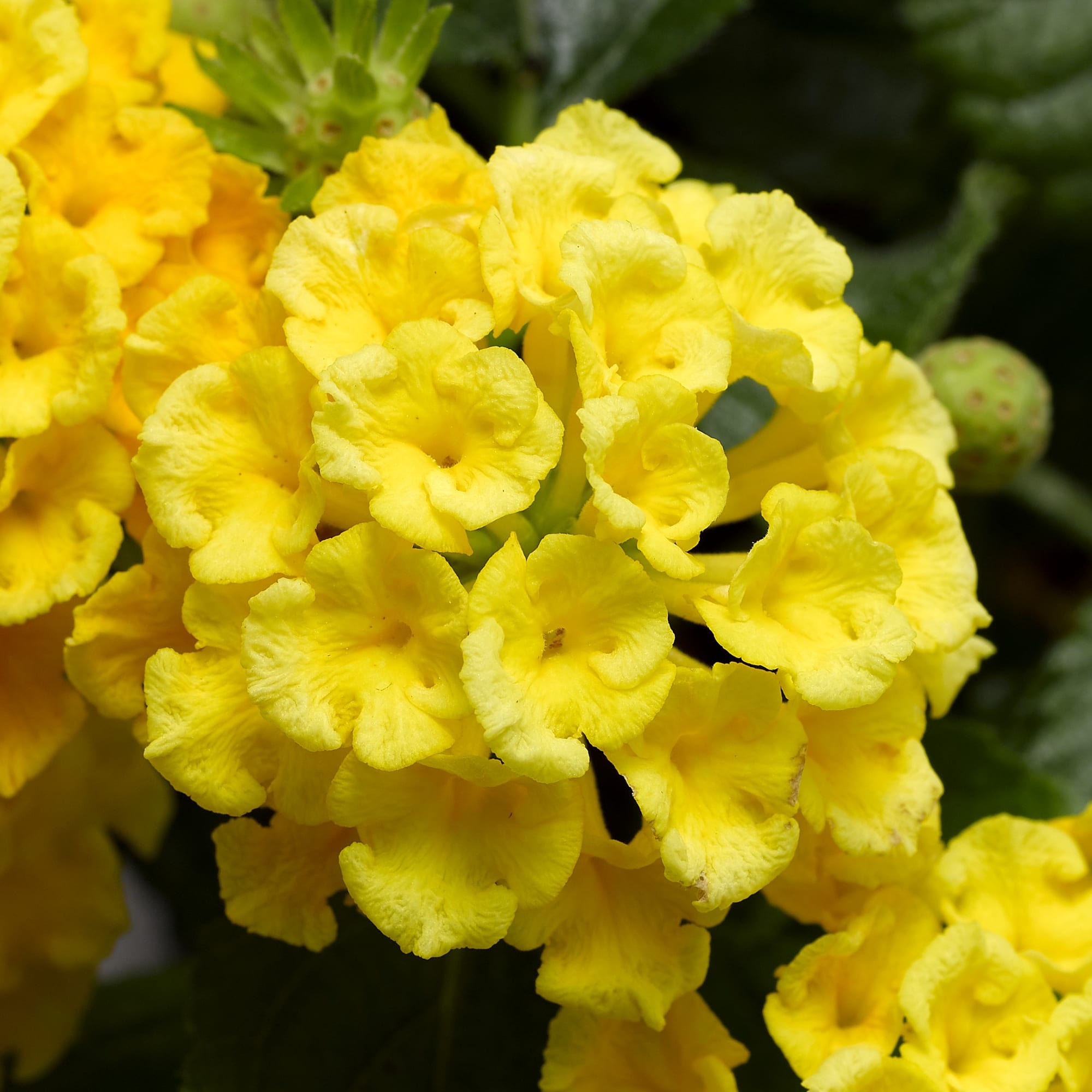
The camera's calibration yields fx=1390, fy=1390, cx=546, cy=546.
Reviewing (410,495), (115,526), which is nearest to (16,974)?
(115,526)

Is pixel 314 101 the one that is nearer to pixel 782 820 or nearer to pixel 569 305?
pixel 569 305

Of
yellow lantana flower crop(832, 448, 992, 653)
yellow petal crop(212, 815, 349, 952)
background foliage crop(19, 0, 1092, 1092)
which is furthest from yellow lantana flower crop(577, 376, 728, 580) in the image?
background foliage crop(19, 0, 1092, 1092)

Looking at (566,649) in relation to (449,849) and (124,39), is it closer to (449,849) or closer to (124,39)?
(449,849)

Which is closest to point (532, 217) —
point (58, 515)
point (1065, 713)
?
point (58, 515)

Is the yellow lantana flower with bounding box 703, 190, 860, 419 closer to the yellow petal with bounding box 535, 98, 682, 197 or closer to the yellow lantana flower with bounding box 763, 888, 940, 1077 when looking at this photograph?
the yellow petal with bounding box 535, 98, 682, 197

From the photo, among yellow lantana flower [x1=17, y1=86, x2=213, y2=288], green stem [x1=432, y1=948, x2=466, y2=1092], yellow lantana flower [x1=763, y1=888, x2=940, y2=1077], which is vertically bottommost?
green stem [x1=432, y1=948, x2=466, y2=1092]

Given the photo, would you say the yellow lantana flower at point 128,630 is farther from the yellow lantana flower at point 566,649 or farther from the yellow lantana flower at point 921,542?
the yellow lantana flower at point 921,542
